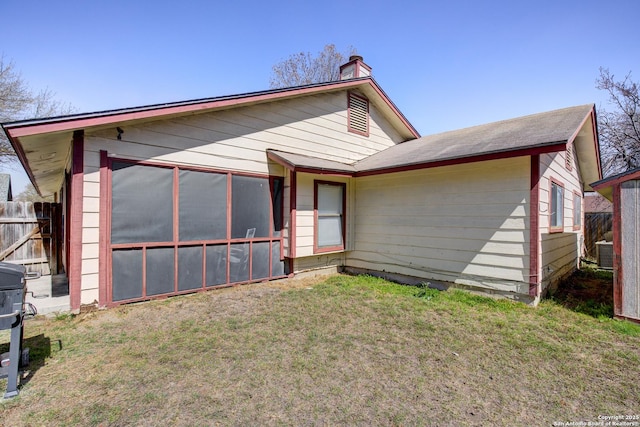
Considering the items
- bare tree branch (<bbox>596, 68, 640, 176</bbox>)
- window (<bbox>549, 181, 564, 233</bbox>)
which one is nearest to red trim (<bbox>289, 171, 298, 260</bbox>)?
window (<bbox>549, 181, 564, 233</bbox>)

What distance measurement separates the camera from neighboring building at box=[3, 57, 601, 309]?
4734mm

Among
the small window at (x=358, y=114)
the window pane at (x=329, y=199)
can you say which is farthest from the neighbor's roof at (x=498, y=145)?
the small window at (x=358, y=114)

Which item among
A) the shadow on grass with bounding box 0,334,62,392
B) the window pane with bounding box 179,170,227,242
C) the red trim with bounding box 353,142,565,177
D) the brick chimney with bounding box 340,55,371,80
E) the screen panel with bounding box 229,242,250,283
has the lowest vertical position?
the shadow on grass with bounding box 0,334,62,392

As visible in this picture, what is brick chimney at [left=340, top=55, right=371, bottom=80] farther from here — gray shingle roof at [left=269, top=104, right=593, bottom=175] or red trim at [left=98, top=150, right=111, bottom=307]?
red trim at [left=98, top=150, right=111, bottom=307]

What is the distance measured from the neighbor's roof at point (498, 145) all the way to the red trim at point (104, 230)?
10.0 ft

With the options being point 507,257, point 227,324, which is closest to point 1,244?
point 227,324

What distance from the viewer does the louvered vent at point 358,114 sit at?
27.8 ft

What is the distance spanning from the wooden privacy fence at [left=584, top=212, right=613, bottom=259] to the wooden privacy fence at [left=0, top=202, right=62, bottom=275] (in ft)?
66.1

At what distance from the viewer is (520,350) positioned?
3.59 metres

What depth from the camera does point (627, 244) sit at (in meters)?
4.37

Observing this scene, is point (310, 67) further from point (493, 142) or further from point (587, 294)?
point (587, 294)

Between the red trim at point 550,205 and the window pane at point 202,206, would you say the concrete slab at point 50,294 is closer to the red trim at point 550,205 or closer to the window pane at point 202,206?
the window pane at point 202,206

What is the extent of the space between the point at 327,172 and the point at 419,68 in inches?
237

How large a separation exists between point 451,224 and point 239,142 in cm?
485
